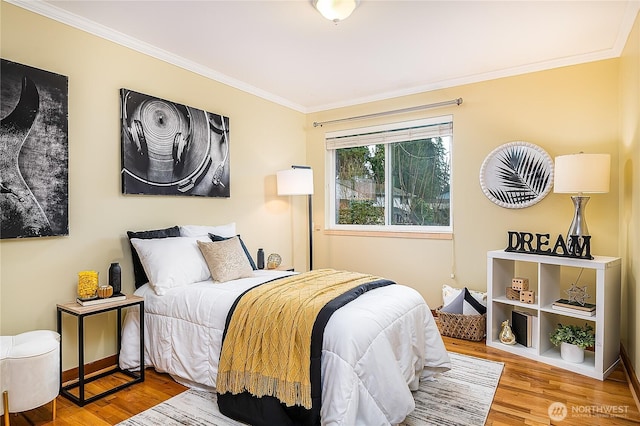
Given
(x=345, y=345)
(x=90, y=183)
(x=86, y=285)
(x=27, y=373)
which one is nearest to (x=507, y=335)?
(x=345, y=345)

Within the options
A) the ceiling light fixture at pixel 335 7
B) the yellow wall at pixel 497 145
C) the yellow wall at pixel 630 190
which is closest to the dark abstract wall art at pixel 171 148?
the ceiling light fixture at pixel 335 7

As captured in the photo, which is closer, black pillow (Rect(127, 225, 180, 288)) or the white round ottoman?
the white round ottoman

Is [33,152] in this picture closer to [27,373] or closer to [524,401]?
[27,373]

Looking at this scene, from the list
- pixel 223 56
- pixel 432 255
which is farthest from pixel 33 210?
pixel 432 255

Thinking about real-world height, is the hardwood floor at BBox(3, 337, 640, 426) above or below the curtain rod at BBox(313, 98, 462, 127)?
below

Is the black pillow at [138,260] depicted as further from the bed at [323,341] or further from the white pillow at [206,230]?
the white pillow at [206,230]

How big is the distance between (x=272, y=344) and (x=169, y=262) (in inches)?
44.8

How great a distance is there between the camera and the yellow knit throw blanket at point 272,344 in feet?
6.32

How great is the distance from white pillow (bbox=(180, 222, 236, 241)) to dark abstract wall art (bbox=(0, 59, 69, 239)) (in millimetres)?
879

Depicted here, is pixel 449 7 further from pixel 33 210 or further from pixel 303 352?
pixel 33 210

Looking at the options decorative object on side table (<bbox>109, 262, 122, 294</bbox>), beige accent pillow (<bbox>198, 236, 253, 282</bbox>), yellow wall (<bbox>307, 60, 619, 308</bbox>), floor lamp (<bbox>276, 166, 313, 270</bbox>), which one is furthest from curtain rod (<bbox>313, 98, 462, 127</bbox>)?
decorative object on side table (<bbox>109, 262, 122, 294</bbox>)

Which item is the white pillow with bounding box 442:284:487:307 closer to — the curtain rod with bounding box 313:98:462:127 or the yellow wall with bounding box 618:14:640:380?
the yellow wall with bounding box 618:14:640:380

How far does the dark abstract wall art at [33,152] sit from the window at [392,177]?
3.01 metres

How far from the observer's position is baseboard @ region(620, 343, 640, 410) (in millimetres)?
2352
